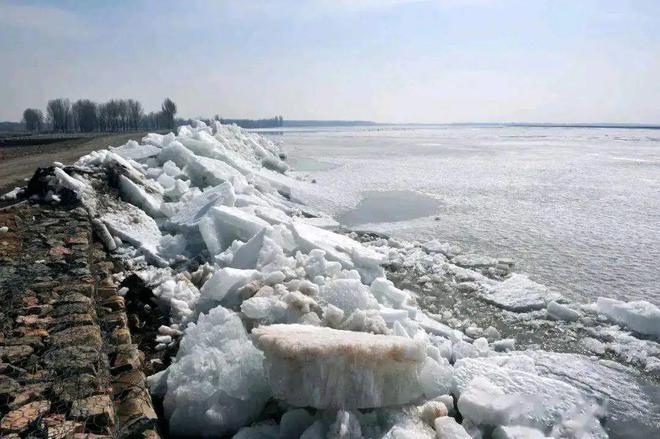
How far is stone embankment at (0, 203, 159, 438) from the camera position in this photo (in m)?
1.88

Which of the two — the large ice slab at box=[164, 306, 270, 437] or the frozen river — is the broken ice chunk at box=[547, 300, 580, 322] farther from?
the large ice slab at box=[164, 306, 270, 437]

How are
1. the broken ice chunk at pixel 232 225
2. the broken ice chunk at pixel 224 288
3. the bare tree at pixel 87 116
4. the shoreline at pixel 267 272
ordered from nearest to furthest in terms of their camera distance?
the shoreline at pixel 267 272, the broken ice chunk at pixel 224 288, the broken ice chunk at pixel 232 225, the bare tree at pixel 87 116

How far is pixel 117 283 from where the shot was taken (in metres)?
3.93

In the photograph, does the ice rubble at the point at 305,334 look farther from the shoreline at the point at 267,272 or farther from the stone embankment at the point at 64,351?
the stone embankment at the point at 64,351

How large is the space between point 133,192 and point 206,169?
84.5 inches

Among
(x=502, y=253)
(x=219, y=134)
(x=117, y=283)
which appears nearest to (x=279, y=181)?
(x=219, y=134)

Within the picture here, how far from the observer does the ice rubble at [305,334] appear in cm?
235

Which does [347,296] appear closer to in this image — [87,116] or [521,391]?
[521,391]

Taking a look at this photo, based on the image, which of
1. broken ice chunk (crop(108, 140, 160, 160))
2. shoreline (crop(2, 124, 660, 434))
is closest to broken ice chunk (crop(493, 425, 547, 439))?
shoreline (crop(2, 124, 660, 434))

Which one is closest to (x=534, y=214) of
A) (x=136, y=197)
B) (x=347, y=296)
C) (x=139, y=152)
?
(x=347, y=296)

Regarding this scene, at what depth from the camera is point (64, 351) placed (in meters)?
2.30

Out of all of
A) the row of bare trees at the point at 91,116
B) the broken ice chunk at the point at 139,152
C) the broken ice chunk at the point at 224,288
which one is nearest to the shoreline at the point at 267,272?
the broken ice chunk at the point at 224,288

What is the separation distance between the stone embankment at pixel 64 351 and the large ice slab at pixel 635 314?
3935 mm

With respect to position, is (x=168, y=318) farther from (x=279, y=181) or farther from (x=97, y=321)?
(x=279, y=181)
